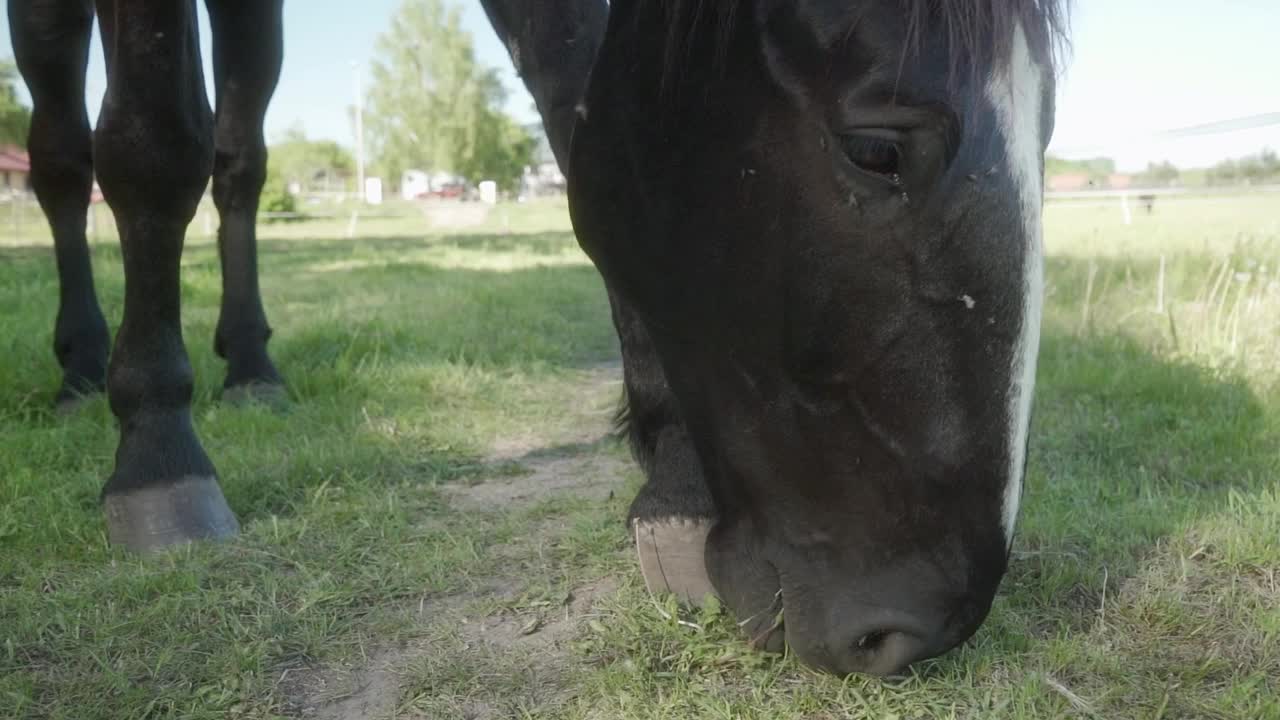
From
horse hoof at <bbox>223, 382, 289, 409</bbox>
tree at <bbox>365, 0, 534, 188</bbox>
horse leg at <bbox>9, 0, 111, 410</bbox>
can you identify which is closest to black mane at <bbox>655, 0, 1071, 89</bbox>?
horse hoof at <bbox>223, 382, 289, 409</bbox>

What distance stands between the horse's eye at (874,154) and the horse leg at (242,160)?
9.90 feet

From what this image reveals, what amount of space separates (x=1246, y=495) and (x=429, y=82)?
44.5m

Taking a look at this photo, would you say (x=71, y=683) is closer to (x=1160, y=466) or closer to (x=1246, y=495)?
(x=1246, y=495)

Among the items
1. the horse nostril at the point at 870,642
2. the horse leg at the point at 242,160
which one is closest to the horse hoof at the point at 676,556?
the horse nostril at the point at 870,642

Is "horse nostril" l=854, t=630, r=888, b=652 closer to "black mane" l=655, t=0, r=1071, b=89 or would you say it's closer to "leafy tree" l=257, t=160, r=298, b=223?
"black mane" l=655, t=0, r=1071, b=89

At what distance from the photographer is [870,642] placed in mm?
1358

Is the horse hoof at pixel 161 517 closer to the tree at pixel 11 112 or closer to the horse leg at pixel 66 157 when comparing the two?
the horse leg at pixel 66 157

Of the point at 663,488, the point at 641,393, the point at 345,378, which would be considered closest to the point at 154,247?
the point at 641,393

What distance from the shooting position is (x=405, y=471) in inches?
112

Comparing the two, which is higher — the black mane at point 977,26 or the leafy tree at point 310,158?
the leafy tree at point 310,158

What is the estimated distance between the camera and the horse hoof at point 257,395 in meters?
3.59

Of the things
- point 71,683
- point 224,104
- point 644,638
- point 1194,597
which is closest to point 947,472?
point 644,638

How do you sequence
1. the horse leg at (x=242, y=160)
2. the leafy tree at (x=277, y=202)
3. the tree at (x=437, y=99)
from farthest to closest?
the tree at (x=437, y=99)
the leafy tree at (x=277, y=202)
the horse leg at (x=242, y=160)

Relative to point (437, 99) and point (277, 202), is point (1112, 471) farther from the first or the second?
point (437, 99)
